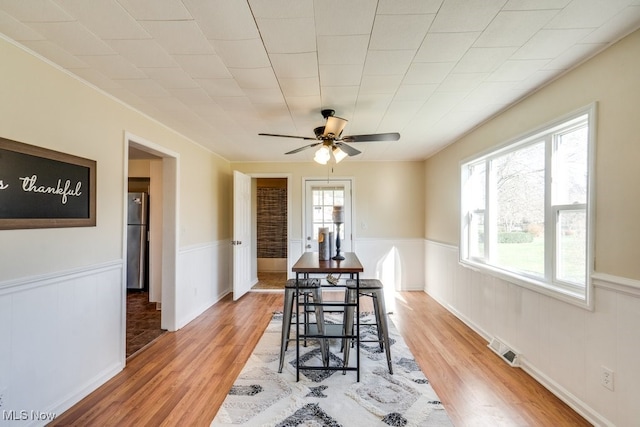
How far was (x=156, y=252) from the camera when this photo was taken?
4.55 meters

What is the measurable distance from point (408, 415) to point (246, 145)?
12.0 ft

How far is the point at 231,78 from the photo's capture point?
224 centimetres

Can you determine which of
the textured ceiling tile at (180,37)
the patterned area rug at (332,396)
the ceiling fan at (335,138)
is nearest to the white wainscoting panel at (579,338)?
the patterned area rug at (332,396)

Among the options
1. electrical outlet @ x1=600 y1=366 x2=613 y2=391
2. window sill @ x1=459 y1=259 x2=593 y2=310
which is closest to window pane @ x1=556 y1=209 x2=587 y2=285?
window sill @ x1=459 y1=259 x2=593 y2=310

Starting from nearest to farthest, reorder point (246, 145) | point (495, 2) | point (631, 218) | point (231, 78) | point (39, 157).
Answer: point (495, 2)
point (631, 218)
point (39, 157)
point (231, 78)
point (246, 145)

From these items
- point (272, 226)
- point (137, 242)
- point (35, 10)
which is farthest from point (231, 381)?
point (272, 226)

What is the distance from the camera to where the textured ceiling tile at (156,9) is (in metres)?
1.46

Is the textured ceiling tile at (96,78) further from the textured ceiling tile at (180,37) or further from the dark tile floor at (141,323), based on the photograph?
the dark tile floor at (141,323)

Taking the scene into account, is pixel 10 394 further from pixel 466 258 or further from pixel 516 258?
pixel 466 258

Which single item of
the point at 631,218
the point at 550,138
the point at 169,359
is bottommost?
the point at 169,359

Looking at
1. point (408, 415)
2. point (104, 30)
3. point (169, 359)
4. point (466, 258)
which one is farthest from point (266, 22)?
point (466, 258)

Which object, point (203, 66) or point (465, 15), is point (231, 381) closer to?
point (203, 66)

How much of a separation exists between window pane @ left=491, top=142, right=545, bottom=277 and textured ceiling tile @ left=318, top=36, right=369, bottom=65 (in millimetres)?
1834

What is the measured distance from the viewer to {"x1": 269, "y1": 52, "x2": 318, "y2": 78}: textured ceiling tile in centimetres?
194
